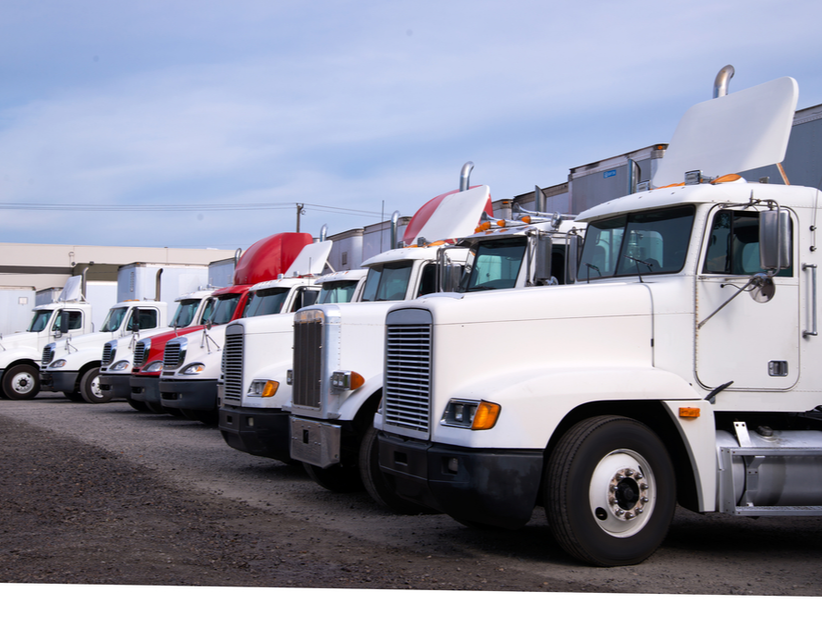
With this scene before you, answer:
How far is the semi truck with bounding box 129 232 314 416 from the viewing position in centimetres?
1562

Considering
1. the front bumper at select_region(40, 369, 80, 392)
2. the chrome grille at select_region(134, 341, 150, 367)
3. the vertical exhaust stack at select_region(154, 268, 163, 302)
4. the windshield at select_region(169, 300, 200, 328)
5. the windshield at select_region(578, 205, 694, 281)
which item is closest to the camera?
the windshield at select_region(578, 205, 694, 281)

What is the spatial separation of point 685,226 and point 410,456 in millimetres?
2604

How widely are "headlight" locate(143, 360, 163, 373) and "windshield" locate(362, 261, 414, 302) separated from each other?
6.41 m

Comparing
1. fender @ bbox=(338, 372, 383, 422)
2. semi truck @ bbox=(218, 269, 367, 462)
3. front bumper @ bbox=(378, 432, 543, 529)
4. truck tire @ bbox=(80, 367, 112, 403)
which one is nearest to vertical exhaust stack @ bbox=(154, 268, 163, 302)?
truck tire @ bbox=(80, 367, 112, 403)

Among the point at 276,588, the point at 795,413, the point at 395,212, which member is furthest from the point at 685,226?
the point at 395,212

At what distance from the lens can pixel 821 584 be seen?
554 centimetres

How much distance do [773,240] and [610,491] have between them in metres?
2.02

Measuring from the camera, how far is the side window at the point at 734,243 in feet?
20.7

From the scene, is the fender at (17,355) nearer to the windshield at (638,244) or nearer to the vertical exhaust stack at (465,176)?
the vertical exhaust stack at (465,176)

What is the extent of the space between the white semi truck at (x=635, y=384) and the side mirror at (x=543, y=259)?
0.91 metres

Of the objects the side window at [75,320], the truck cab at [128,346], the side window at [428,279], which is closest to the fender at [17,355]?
the side window at [75,320]

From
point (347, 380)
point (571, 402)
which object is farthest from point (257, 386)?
point (571, 402)

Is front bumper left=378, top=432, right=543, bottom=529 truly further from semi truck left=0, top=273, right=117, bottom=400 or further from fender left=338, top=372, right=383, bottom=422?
semi truck left=0, top=273, right=117, bottom=400

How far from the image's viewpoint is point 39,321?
22.5m
